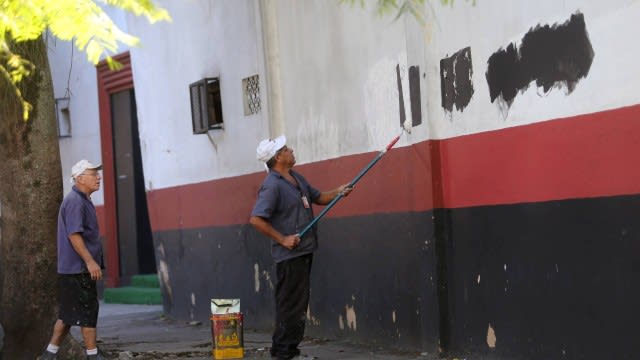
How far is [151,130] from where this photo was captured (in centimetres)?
1550

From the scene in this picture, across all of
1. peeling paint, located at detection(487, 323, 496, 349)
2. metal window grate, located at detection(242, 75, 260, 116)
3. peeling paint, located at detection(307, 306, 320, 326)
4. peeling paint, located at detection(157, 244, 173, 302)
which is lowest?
peeling paint, located at detection(307, 306, 320, 326)

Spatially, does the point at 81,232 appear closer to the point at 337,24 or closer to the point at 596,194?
the point at 337,24

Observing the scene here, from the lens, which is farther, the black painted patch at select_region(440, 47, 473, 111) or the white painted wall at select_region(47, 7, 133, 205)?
the white painted wall at select_region(47, 7, 133, 205)

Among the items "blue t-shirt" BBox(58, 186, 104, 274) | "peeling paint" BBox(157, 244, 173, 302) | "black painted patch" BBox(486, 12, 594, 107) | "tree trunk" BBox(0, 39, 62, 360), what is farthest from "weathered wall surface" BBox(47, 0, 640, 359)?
"tree trunk" BBox(0, 39, 62, 360)

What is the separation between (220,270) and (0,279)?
330 cm

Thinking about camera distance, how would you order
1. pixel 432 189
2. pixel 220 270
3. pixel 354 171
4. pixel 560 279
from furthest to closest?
pixel 220 270, pixel 354 171, pixel 432 189, pixel 560 279

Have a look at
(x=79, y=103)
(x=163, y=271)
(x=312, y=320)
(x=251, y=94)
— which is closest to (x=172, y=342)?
(x=312, y=320)

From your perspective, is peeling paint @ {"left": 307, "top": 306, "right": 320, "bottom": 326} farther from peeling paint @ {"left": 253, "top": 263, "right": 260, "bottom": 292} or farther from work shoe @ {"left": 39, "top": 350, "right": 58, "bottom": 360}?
work shoe @ {"left": 39, "top": 350, "right": 58, "bottom": 360}

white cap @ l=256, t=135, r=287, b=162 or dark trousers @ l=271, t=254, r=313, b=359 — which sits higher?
white cap @ l=256, t=135, r=287, b=162

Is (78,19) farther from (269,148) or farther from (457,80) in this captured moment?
(457,80)

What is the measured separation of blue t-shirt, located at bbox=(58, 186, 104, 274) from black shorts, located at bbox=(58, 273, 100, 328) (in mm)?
70

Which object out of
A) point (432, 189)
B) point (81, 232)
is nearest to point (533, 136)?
point (432, 189)

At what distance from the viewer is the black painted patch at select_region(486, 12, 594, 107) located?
7.62 metres

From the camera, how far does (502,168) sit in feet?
28.0
